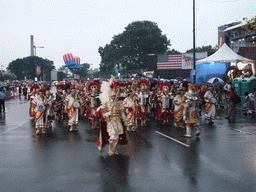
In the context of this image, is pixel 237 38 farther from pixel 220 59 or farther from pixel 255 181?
pixel 255 181

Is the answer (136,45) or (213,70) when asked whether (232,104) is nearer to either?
(213,70)

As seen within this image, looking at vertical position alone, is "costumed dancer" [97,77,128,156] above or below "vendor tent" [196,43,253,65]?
below

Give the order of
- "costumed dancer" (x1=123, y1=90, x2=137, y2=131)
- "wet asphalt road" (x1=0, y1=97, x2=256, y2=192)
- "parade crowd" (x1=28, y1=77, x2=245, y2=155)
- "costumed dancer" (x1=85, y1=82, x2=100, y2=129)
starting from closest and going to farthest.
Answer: "wet asphalt road" (x1=0, y1=97, x2=256, y2=192)
"parade crowd" (x1=28, y1=77, x2=245, y2=155)
"costumed dancer" (x1=123, y1=90, x2=137, y2=131)
"costumed dancer" (x1=85, y1=82, x2=100, y2=129)

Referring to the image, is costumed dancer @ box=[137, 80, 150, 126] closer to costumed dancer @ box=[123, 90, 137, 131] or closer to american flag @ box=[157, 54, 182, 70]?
costumed dancer @ box=[123, 90, 137, 131]

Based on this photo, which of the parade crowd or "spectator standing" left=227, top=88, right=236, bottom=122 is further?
"spectator standing" left=227, top=88, right=236, bottom=122

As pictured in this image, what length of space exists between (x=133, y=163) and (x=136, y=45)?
60628 millimetres

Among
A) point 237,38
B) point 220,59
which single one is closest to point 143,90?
point 220,59

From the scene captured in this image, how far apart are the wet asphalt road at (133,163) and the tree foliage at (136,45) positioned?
55318 millimetres

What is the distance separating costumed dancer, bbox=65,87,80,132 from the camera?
43.5ft

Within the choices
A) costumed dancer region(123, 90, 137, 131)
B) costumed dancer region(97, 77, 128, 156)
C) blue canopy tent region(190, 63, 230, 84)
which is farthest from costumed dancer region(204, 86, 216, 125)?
blue canopy tent region(190, 63, 230, 84)

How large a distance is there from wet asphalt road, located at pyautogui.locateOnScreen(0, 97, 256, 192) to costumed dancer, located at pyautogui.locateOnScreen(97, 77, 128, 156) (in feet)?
1.26

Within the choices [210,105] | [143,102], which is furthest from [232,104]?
[143,102]

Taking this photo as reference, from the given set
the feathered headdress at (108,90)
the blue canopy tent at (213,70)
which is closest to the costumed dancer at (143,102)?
the feathered headdress at (108,90)

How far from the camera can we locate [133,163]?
7723 mm
